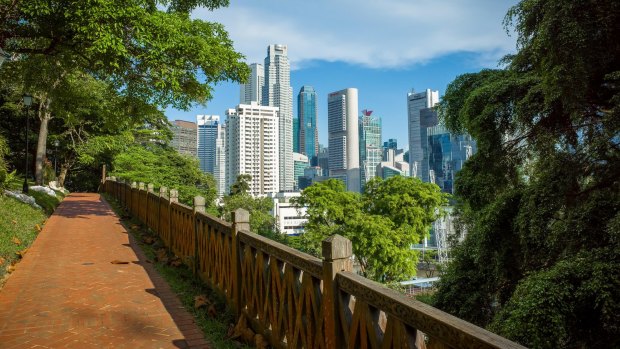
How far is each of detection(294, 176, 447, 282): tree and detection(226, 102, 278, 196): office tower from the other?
111288 millimetres

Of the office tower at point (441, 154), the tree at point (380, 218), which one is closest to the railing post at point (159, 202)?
the tree at point (380, 218)

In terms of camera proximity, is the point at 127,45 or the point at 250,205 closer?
the point at 127,45

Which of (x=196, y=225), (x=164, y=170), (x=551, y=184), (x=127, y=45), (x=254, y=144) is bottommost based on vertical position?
(x=196, y=225)

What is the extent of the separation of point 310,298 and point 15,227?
10.0 m

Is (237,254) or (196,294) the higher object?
(237,254)

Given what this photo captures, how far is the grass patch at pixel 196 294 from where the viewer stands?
5000 mm

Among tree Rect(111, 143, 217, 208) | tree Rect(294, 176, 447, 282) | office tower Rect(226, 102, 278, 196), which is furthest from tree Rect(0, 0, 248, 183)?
office tower Rect(226, 102, 278, 196)

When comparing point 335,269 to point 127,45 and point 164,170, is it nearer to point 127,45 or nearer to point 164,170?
point 127,45

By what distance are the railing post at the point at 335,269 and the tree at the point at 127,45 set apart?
387 inches

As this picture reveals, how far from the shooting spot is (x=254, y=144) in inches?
6112

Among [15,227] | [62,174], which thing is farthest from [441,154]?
[15,227]

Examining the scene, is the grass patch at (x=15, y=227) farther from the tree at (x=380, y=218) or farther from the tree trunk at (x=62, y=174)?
the tree at (x=380, y=218)

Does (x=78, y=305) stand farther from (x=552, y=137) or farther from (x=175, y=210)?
(x=552, y=137)

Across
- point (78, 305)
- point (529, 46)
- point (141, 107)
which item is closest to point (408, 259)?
point (141, 107)
